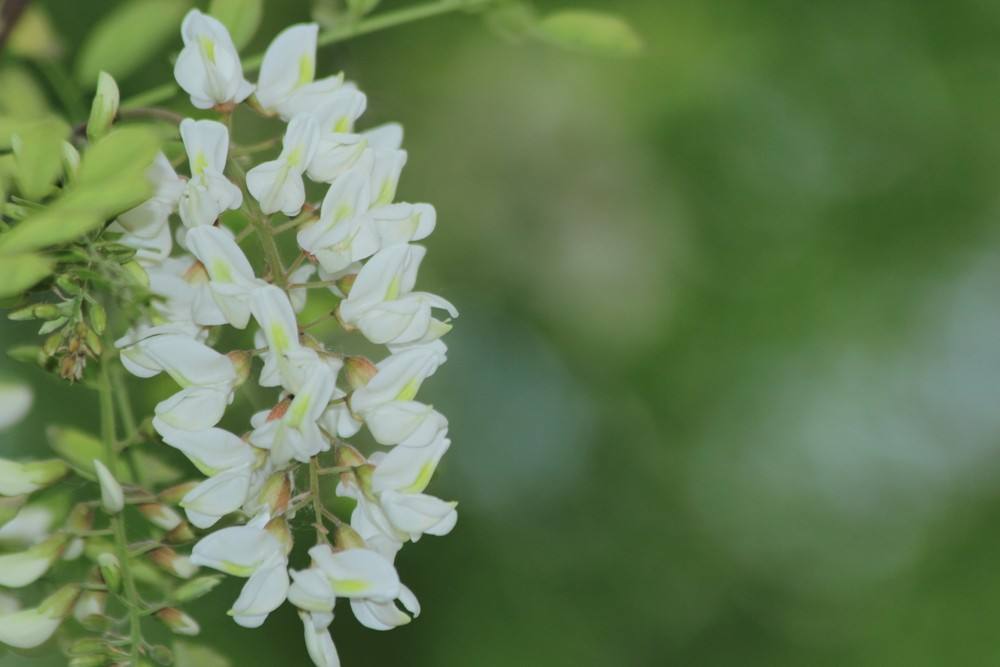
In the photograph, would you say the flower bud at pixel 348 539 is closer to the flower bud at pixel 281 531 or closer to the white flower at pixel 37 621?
the flower bud at pixel 281 531

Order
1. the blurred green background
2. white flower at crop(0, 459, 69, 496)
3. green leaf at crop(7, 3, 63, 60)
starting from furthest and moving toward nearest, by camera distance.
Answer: the blurred green background, green leaf at crop(7, 3, 63, 60), white flower at crop(0, 459, 69, 496)

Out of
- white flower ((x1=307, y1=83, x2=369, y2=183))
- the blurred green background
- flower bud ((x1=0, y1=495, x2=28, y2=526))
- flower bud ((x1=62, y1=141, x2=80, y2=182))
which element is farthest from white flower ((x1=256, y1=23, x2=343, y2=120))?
the blurred green background

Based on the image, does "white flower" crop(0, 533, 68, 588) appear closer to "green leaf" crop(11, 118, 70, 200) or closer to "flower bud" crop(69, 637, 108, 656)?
"flower bud" crop(69, 637, 108, 656)

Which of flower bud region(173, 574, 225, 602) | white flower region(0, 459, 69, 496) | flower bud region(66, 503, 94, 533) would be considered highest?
white flower region(0, 459, 69, 496)

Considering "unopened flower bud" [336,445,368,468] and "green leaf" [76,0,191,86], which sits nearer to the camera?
"unopened flower bud" [336,445,368,468]

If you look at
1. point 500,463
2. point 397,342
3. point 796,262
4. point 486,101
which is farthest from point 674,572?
point 397,342

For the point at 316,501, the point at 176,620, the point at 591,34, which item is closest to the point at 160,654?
the point at 176,620

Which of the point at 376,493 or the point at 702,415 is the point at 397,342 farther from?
the point at 702,415
